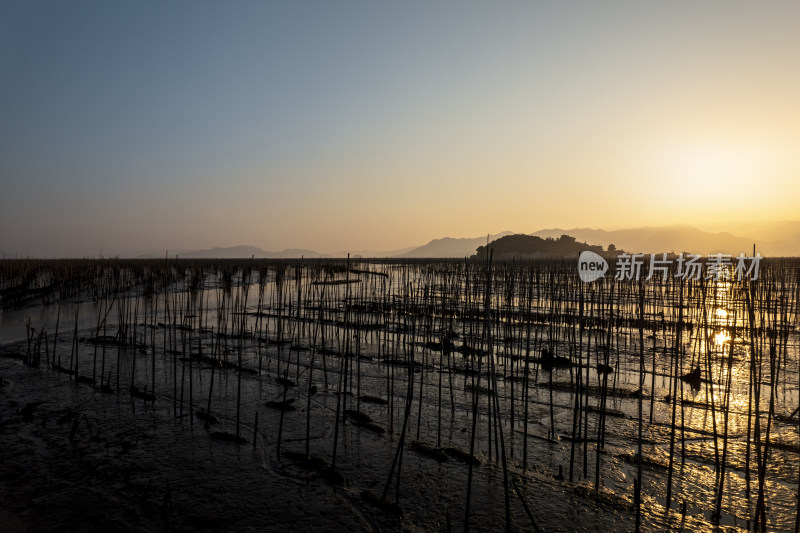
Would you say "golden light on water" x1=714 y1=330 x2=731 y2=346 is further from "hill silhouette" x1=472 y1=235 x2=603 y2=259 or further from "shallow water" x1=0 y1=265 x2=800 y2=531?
"hill silhouette" x1=472 y1=235 x2=603 y2=259

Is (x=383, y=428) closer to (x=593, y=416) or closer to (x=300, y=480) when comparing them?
(x=300, y=480)

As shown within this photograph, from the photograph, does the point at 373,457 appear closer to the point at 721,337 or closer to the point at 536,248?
the point at 721,337

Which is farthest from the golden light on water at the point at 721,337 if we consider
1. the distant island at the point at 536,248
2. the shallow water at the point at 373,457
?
the distant island at the point at 536,248

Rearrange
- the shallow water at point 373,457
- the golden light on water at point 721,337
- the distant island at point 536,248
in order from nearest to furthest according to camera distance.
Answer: the shallow water at point 373,457
the golden light on water at point 721,337
the distant island at point 536,248

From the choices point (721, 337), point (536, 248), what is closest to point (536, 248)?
point (536, 248)

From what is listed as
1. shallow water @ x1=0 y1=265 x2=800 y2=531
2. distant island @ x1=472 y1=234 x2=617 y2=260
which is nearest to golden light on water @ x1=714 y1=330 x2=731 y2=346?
shallow water @ x1=0 y1=265 x2=800 y2=531

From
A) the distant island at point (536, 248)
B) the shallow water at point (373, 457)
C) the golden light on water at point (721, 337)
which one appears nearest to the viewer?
the shallow water at point (373, 457)

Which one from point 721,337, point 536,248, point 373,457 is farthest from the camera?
point 536,248

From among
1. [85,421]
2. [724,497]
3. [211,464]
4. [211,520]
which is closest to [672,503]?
[724,497]

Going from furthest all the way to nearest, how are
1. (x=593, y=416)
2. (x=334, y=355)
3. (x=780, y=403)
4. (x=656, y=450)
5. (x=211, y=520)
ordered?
(x=334, y=355) → (x=780, y=403) → (x=593, y=416) → (x=656, y=450) → (x=211, y=520)

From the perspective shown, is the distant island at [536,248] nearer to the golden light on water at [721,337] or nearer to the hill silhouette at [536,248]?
the hill silhouette at [536,248]

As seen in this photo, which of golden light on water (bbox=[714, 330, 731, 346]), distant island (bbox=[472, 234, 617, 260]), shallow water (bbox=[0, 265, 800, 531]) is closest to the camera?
shallow water (bbox=[0, 265, 800, 531])

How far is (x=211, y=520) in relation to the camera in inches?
164

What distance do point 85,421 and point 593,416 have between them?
24.1 feet
